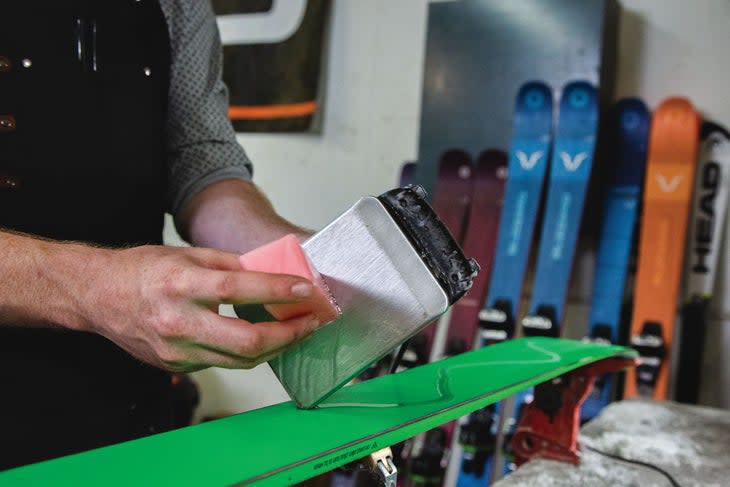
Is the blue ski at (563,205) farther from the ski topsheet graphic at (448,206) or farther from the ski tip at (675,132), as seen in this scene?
the ski topsheet graphic at (448,206)

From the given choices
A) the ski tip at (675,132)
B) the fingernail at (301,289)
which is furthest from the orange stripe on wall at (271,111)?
the fingernail at (301,289)

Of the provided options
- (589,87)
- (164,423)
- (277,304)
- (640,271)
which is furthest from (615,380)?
(277,304)

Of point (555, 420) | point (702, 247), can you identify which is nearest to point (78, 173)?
point (555, 420)

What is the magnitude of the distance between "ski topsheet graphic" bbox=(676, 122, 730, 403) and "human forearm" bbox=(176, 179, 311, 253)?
1.46 meters

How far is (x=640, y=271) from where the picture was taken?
2059 mm

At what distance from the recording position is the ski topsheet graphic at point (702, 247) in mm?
2041

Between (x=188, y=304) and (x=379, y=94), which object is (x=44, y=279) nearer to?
(x=188, y=304)

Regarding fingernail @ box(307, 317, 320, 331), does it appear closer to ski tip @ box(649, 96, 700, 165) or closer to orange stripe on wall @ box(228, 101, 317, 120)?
ski tip @ box(649, 96, 700, 165)

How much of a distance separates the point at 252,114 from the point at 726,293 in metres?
1.85

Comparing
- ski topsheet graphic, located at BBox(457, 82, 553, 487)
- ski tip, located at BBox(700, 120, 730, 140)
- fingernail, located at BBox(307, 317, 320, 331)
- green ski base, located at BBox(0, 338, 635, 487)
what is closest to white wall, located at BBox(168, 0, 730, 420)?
ski tip, located at BBox(700, 120, 730, 140)

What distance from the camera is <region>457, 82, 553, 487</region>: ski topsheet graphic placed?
7.00 feet

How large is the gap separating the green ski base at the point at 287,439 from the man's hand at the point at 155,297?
0.11 m

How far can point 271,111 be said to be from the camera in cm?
287

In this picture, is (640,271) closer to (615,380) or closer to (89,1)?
(615,380)
